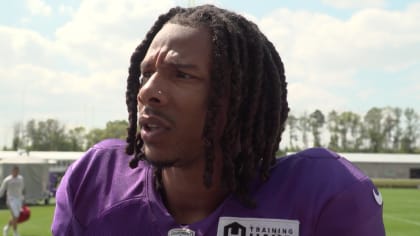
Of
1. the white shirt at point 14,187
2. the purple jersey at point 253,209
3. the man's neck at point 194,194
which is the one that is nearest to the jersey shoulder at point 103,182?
the purple jersey at point 253,209

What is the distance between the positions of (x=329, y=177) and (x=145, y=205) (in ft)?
1.93

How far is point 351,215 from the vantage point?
1846 mm

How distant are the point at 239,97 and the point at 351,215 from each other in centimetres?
50

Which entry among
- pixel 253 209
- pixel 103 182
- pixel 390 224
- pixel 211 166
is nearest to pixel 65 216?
pixel 103 182

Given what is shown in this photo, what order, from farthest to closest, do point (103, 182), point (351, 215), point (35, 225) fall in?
point (35, 225) → point (103, 182) → point (351, 215)

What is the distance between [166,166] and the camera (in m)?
1.91

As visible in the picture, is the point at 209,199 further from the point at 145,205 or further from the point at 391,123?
the point at 391,123

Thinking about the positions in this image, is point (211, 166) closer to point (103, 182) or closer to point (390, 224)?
point (103, 182)

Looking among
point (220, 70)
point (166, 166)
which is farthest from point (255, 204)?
point (220, 70)

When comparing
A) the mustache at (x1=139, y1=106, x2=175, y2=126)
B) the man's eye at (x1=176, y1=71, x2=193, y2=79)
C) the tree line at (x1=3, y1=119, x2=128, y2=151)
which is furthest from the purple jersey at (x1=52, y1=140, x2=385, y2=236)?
the tree line at (x1=3, y1=119, x2=128, y2=151)

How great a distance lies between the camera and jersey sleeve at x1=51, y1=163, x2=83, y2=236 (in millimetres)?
2002

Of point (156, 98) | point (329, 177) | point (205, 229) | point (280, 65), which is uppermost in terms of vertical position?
point (280, 65)

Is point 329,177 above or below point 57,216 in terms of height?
above

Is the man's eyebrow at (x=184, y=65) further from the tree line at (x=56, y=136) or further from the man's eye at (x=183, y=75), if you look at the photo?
the tree line at (x=56, y=136)
